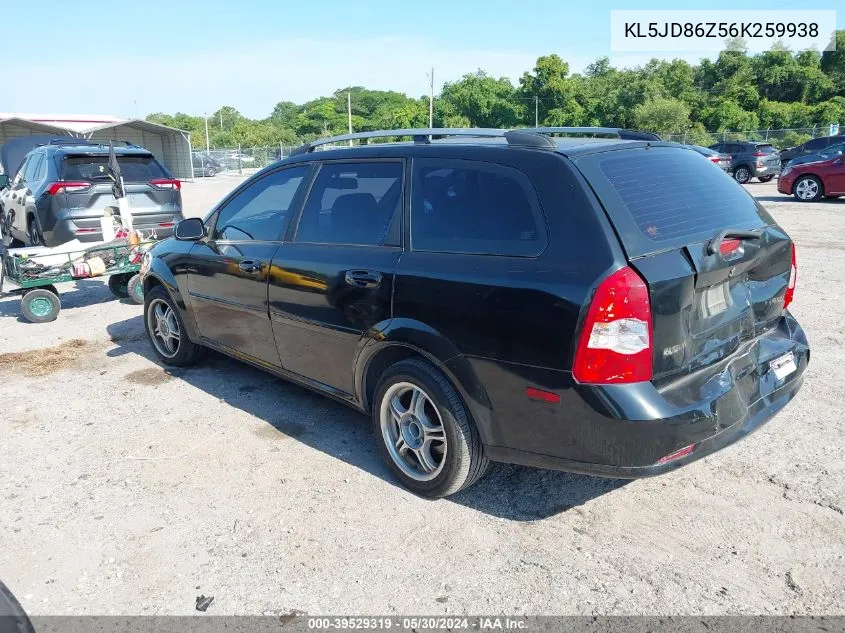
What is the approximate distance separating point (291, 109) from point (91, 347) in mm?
123732

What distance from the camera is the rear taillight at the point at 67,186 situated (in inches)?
337

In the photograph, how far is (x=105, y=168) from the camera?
9336 millimetres

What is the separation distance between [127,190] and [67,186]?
2.35ft

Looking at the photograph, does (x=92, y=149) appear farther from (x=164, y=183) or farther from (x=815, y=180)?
(x=815, y=180)

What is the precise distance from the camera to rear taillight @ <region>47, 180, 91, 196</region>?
8.55 meters

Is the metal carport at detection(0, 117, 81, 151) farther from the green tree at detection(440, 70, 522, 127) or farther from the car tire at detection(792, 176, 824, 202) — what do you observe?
the green tree at detection(440, 70, 522, 127)

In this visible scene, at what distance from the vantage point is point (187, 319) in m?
5.23

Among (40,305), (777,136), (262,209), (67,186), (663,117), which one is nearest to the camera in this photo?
(262,209)

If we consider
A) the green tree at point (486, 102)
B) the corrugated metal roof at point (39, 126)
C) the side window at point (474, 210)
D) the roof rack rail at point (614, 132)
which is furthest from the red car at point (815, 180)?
the green tree at point (486, 102)

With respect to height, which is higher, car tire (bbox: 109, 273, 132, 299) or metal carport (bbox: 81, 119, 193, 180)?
metal carport (bbox: 81, 119, 193, 180)

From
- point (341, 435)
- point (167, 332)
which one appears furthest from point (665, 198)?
point (167, 332)

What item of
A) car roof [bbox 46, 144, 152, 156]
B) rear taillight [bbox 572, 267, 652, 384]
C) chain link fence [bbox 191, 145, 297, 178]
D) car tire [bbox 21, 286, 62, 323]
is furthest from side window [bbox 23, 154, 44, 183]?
chain link fence [bbox 191, 145, 297, 178]

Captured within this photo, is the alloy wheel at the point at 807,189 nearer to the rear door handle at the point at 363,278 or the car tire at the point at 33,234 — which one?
the rear door handle at the point at 363,278

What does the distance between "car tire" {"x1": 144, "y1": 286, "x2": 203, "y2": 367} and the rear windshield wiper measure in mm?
4042
